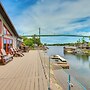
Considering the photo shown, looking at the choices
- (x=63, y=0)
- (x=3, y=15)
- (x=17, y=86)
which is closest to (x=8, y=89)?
(x=17, y=86)

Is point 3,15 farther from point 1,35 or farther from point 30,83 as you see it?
point 30,83

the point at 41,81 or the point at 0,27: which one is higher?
the point at 0,27

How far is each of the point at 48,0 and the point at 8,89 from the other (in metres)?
12.6

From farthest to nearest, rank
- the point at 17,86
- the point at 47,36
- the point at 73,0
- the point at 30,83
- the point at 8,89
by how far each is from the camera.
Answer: the point at 47,36, the point at 73,0, the point at 30,83, the point at 17,86, the point at 8,89

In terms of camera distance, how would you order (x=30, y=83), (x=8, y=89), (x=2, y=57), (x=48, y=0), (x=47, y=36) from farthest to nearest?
1. (x=47, y=36)
2. (x=48, y=0)
3. (x=2, y=57)
4. (x=30, y=83)
5. (x=8, y=89)

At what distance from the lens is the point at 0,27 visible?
47.1ft

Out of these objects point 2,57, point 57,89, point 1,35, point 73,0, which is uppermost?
point 73,0

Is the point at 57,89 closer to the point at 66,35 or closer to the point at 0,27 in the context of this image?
the point at 0,27

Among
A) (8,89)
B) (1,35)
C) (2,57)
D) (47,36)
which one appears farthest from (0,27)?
(47,36)

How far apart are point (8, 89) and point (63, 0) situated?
482 inches

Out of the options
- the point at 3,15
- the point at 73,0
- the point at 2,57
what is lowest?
the point at 2,57

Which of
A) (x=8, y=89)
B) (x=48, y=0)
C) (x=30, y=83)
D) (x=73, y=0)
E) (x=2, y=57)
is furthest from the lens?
(x=48, y=0)

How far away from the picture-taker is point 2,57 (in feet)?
33.3

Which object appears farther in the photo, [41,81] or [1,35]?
[1,35]
